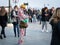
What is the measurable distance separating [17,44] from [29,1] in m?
22.3

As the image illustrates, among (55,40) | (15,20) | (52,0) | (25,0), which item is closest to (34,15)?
(25,0)

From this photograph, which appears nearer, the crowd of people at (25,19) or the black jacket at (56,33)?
the black jacket at (56,33)

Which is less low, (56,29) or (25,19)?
(56,29)

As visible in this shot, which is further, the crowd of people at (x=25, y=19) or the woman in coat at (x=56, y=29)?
the crowd of people at (x=25, y=19)

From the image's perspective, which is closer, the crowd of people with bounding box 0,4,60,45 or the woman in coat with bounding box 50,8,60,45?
the woman in coat with bounding box 50,8,60,45

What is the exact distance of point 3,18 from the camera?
13.2 meters

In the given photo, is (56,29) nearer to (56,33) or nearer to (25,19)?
(56,33)

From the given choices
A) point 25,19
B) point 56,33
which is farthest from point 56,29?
point 25,19

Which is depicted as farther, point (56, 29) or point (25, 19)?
point (25, 19)

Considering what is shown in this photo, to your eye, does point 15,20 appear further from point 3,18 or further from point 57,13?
point 57,13

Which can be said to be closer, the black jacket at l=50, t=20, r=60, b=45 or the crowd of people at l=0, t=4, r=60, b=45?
the black jacket at l=50, t=20, r=60, b=45

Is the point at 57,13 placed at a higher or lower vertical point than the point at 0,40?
higher

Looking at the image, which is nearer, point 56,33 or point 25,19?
point 56,33

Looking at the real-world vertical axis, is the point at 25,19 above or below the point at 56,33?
below
